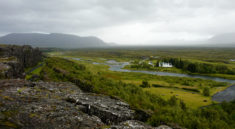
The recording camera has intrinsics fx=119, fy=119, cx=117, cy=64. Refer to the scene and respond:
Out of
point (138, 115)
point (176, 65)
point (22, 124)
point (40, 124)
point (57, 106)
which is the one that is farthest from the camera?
point (176, 65)

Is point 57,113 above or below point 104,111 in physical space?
above

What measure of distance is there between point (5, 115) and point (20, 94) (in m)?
5.18

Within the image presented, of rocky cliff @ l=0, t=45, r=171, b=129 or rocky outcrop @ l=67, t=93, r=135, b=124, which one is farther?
rocky outcrop @ l=67, t=93, r=135, b=124

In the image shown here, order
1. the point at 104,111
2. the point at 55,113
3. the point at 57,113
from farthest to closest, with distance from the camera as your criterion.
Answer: the point at 104,111
the point at 57,113
the point at 55,113

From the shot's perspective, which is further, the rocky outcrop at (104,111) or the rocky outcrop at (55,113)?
the rocky outcrop at (104,111)

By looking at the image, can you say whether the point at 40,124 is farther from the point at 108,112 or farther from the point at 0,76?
the point at 0,76

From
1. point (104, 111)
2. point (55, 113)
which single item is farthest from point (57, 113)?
point (104, 111)

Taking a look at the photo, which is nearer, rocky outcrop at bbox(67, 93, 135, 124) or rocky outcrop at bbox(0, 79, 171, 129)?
rocky outcrop at bbox(0, 79, 171, 129)

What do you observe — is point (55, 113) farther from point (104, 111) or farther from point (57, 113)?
point (104, 111)

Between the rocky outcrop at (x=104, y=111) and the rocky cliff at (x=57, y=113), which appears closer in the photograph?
the rocky cliff at (x=57, y=113)

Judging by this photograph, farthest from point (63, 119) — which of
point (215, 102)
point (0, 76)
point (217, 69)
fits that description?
point (217, 69)

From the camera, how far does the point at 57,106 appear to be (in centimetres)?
1521

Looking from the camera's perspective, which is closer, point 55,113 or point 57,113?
point 55,113

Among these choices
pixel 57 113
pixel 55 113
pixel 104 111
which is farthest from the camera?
pixel 104 111
